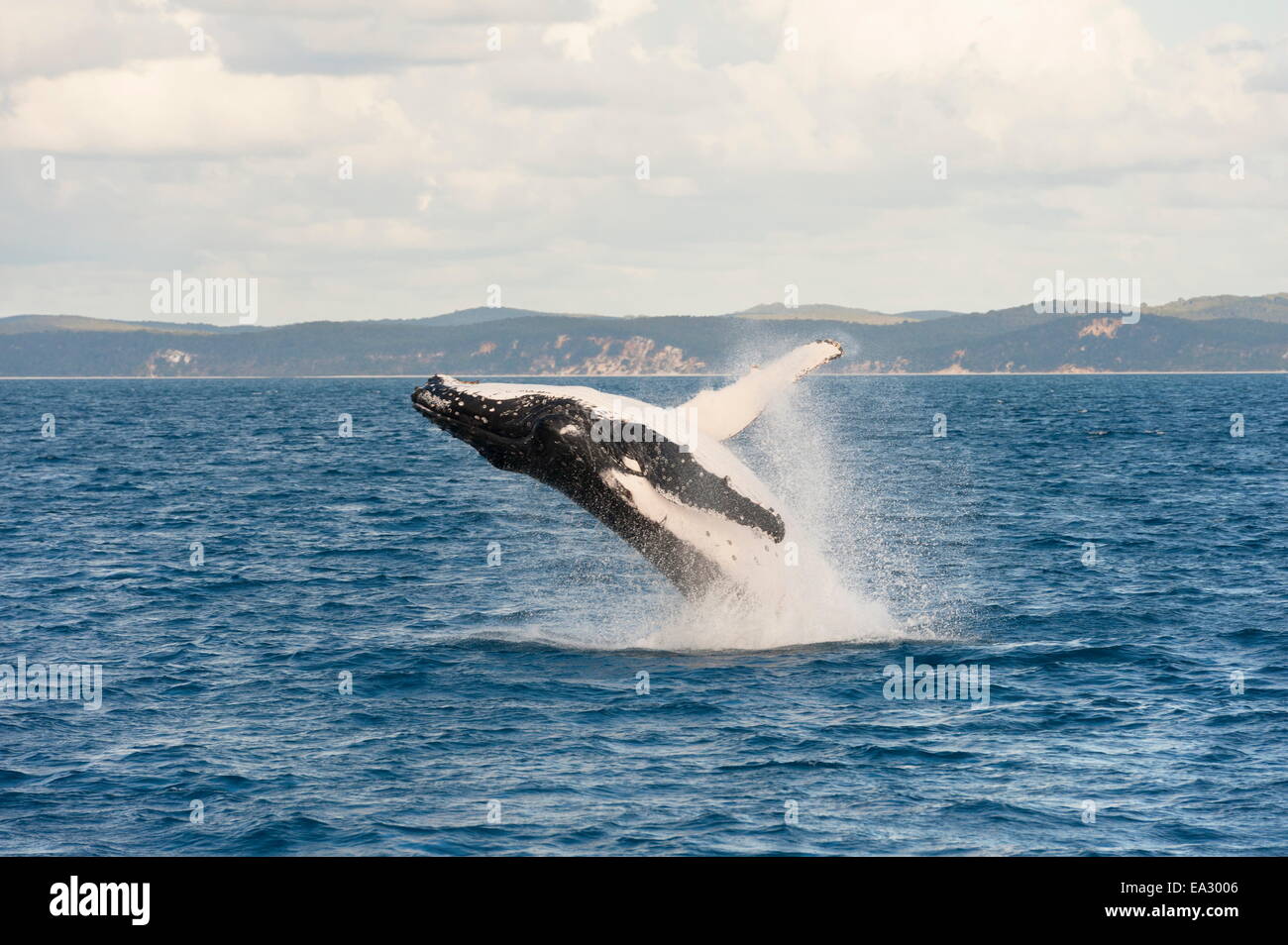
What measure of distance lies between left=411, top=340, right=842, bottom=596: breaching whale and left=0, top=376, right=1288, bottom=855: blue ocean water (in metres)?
1.80

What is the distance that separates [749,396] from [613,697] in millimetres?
3802

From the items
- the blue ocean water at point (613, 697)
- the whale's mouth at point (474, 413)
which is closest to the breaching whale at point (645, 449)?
the whale's mouth at point (474, 413)

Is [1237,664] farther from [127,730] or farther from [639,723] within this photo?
[127,730]

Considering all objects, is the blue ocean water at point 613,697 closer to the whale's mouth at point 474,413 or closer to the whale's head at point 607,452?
the whale's head at point 607,452

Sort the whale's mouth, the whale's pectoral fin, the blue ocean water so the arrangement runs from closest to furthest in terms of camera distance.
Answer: the blue ocean water
the whale's mouth
the whale's pectoral fin

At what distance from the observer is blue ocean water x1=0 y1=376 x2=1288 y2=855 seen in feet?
38.6

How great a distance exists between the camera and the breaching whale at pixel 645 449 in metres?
15.4

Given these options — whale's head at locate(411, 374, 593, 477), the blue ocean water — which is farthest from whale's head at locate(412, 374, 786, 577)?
the blue ocean water

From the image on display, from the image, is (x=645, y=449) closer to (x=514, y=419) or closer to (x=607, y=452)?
(x=607, y=452)

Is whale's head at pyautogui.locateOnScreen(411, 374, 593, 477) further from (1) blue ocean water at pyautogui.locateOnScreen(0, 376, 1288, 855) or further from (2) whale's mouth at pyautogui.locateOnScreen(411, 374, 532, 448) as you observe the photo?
(1) blue ocean water at pyautogui.locateOnScreen(0, 376, 1288, 855)

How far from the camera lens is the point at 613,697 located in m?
Result: 15.6

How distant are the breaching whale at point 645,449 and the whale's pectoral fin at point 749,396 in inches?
0.5
